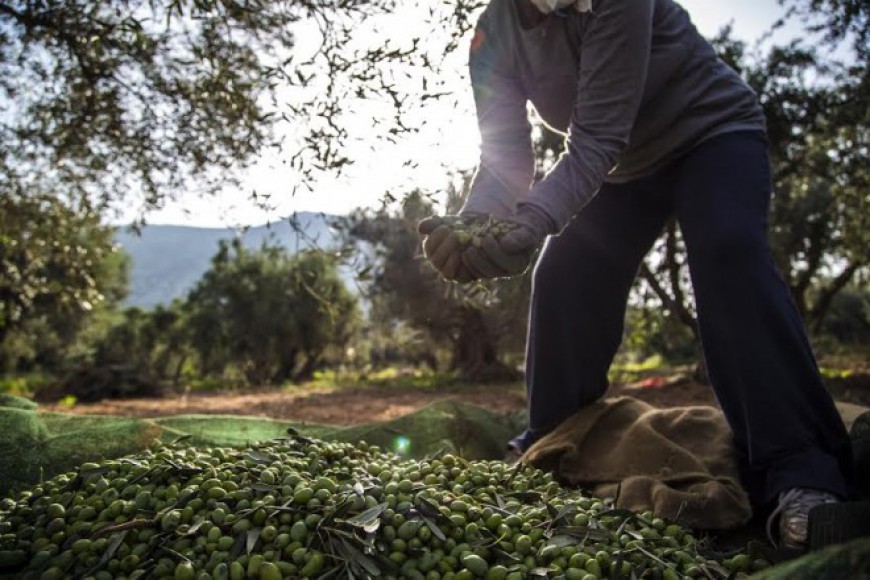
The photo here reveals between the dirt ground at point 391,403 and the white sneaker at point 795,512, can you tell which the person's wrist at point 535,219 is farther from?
the dirt ground at point 391,403

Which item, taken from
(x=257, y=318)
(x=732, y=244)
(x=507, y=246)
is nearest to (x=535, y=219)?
(x=507, y=246)

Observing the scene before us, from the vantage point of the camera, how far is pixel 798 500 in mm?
2201

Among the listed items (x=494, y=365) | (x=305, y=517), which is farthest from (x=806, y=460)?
(x=494, y=365)

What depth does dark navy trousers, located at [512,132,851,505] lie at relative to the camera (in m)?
2.37

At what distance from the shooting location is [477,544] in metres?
1.79

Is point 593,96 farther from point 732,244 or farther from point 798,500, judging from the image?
point 798,500

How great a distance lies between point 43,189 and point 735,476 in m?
7.44

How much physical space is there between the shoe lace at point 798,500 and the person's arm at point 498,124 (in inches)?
57.7

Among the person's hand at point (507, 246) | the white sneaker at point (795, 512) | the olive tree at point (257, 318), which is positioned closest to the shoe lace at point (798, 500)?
the white sneaker at point (795, 512)

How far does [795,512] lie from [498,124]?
1.86 metres

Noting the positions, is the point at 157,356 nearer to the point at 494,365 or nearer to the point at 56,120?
the point at 494,365

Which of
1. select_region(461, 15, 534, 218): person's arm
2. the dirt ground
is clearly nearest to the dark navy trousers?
select_region(461, 15, 534, 218): person's arm

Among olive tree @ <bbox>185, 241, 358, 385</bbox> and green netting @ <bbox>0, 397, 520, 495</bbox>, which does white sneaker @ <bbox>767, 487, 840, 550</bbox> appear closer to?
green netting @ <bbox>0, 397, 520, 495</bbox>

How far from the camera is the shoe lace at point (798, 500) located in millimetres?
2166
